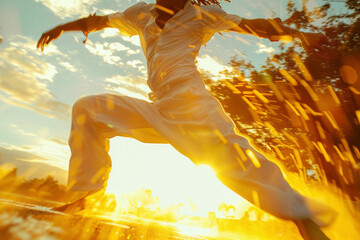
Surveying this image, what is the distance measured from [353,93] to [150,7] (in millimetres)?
7477

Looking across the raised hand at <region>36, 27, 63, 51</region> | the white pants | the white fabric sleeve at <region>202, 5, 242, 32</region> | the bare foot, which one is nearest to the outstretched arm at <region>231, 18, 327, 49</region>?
the white fabric sleeve at <region>202, 5, 242, 32</region>

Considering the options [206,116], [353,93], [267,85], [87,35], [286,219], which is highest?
[267,85]

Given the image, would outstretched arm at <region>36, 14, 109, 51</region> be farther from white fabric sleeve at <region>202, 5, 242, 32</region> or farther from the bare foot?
the bare foot

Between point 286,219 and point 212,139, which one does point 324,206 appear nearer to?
point 286,219

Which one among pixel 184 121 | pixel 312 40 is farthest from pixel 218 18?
pixel 184 121

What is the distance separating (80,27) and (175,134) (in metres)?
1.86

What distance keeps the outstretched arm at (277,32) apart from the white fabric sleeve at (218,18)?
0.10 metres

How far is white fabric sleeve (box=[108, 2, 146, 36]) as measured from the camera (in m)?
2.92

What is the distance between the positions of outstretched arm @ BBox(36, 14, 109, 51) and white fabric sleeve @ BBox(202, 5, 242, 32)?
1267 millimetres

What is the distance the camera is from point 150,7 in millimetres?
2816

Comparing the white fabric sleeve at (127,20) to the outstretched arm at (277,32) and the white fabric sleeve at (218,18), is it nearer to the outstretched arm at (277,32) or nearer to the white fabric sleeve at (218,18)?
the white fabric sleeve at (218,18)

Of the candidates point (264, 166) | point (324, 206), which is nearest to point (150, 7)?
point (264, 166)

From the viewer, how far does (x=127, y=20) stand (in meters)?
2.99

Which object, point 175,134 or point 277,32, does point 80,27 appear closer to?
point 175,134
